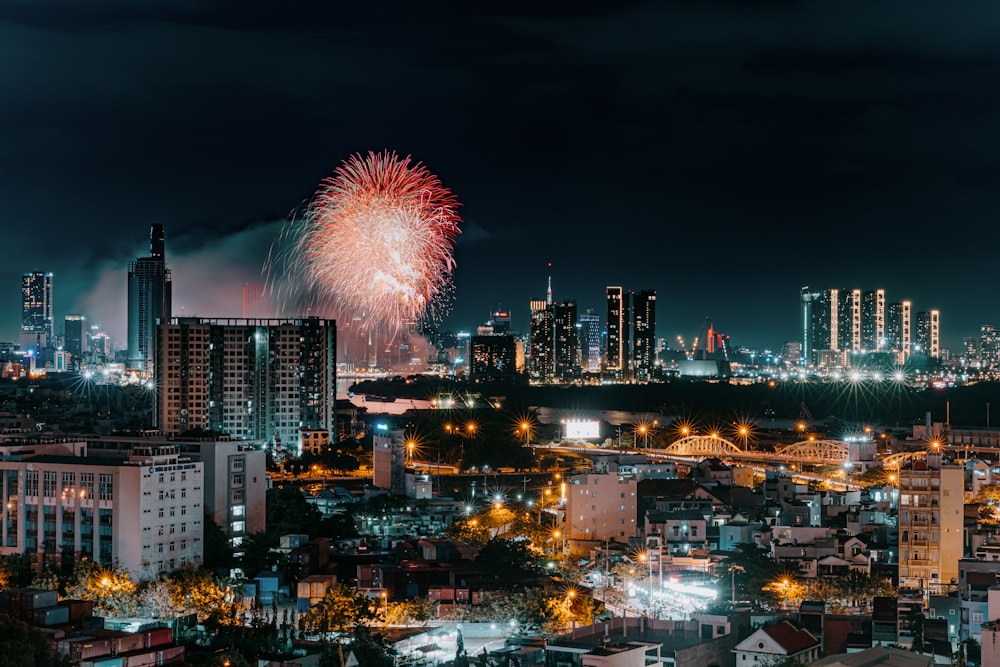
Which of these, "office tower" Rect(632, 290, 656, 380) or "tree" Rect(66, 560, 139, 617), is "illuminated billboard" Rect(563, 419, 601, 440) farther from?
"office tower" Rect(632, 290, 656, 380)

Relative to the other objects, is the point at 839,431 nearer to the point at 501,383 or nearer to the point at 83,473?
the point at 501,383

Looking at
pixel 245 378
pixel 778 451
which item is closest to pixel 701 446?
pixel 778 451

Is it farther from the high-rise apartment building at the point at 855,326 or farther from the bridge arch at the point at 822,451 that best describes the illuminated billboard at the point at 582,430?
the high-rise apartment building at the point at 855,326

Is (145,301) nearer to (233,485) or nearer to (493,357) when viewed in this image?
(493,357)

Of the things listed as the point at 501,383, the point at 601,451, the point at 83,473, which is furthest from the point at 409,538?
the point at 501,383

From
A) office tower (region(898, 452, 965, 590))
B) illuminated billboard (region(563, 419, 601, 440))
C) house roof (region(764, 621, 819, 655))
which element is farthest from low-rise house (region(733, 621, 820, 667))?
illuminated billboard (region(563, 419, 601, 440))

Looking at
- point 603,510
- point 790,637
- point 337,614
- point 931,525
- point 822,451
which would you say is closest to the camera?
point 790,637
